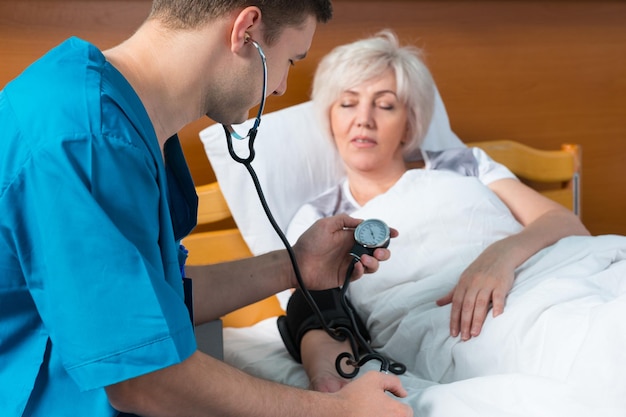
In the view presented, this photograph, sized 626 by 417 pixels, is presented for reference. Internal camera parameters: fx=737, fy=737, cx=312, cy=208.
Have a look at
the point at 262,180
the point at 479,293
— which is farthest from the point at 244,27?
the point at 262,180

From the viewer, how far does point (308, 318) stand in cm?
152

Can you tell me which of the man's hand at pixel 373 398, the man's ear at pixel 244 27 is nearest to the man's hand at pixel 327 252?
the man's hand at pixel 373 398

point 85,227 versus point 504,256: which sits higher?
point 85,227

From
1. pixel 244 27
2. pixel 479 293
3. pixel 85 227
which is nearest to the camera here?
pixel 85 227

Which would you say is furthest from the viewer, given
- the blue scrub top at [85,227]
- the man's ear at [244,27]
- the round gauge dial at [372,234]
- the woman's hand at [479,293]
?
the woman's hand at [479,293]

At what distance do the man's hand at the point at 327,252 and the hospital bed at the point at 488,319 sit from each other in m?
0.21

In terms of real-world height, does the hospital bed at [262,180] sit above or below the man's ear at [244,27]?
below

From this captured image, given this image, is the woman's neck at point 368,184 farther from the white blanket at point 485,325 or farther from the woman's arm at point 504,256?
the woman's arm at point 504,256

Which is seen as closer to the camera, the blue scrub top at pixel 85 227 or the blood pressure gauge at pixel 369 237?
the blue scrub top at pixel 85 227

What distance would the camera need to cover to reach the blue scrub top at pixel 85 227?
734 mm

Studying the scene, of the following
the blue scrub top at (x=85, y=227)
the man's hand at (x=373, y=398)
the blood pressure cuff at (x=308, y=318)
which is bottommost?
the blood pressure cuff at (x=308, y=318)

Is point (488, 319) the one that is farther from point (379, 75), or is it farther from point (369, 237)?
point (379, 75)

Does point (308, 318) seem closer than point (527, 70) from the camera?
Yes

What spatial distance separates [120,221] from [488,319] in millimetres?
802
